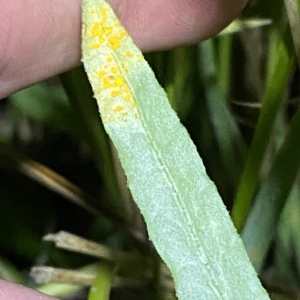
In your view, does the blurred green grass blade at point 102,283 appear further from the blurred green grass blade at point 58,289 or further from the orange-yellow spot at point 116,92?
the orange-yellow spot at point 116,92

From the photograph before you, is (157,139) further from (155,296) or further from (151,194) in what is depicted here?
(155,296)

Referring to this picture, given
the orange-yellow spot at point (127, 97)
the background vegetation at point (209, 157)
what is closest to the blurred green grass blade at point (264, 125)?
the background vegetation at point (209, 157)

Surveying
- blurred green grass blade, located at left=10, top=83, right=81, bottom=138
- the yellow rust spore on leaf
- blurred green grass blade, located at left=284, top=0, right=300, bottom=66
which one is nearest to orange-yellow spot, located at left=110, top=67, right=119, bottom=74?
the yellow rust spore on leaf

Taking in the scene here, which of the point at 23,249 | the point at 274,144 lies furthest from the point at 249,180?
the point at 23,249

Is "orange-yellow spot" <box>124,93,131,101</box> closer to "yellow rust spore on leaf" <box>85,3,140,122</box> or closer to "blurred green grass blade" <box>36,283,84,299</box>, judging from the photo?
"yellow rust spore on leaf" <box>85,3,140,122</box>

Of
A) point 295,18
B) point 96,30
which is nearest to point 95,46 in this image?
point 96,30

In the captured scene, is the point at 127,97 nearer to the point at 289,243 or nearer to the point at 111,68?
the point at 111,68

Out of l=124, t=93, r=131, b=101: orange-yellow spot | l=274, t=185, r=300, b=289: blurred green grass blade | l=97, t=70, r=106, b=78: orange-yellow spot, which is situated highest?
l=97, t=70, r=106, b=78: orange-yellow spot
